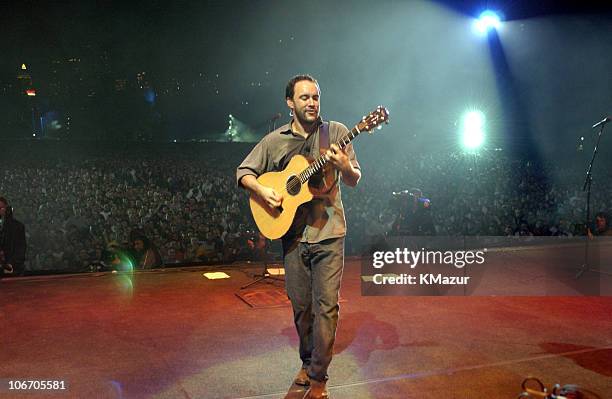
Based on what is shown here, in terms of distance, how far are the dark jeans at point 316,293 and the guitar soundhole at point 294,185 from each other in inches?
12.5

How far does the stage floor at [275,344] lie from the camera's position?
2918 mm

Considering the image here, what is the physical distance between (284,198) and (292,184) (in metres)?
0.10

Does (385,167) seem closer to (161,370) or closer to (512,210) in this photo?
(512,210)

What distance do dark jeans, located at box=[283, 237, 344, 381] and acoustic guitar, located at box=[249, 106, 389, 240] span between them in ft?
0.53

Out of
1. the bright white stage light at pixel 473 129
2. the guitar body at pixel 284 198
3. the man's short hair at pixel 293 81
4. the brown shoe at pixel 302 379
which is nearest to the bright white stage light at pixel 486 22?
the bright white stage light at pixel 473 129

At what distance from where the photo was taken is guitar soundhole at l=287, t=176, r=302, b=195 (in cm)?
269

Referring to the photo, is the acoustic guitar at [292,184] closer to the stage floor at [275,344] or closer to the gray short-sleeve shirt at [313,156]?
the gray short-sleeve shirt at [313,156]

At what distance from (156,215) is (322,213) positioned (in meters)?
8.54

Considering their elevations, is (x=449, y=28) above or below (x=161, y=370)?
above

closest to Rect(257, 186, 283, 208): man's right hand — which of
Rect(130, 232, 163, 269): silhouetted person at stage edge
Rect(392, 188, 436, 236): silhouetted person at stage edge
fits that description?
Rect(130, 232, 163, 269): silhouetted person at stage edge

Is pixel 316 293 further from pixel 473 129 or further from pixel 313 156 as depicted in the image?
pixel 473 129

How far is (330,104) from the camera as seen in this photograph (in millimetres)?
16016

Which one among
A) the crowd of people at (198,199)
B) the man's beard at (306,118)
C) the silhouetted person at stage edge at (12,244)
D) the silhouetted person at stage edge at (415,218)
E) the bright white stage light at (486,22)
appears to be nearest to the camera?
the man's beard at (306,118)

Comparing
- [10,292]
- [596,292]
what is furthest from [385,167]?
[10,292]
